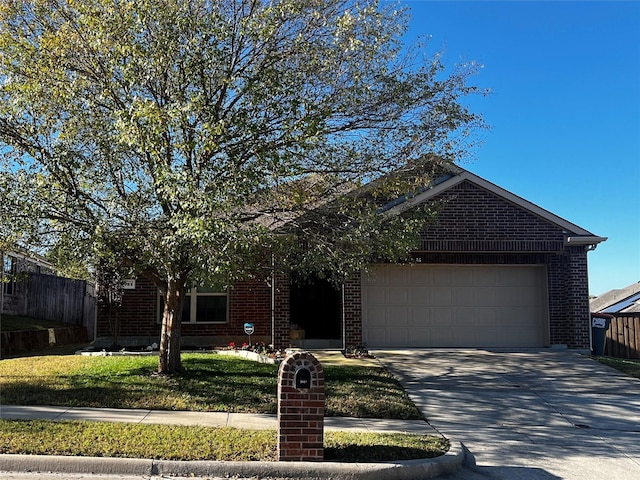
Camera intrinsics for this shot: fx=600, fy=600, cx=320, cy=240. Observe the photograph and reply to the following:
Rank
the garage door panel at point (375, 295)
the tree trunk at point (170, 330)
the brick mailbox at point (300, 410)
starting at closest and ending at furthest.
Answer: the brick mailbox at point (300, 410), the tree trunk at point (170, 330), the garage door panel at point (375, 295)

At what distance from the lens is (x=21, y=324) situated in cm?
1802

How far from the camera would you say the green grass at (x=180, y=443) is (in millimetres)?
6539

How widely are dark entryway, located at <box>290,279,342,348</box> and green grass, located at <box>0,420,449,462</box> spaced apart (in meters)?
9.09

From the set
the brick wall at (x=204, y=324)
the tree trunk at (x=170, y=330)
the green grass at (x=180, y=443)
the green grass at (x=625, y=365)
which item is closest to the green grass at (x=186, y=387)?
the tree trunk at (x=170, y=330)

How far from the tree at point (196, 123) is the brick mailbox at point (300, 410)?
2.34m

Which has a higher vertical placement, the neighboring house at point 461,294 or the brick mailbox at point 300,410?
the neighboring house at point 461,294

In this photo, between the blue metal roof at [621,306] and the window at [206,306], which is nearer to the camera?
the window at [206,306]

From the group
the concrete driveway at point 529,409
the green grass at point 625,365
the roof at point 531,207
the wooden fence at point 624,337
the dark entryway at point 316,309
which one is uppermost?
the roof at point 531,207

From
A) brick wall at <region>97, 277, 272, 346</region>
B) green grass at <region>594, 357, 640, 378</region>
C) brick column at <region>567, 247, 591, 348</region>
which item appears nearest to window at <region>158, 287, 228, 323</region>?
brick wall at <region>97, 277, 272, 346</region>

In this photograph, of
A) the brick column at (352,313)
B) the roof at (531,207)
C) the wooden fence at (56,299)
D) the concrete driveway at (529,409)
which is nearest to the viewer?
the concrete driveway at (529,409)

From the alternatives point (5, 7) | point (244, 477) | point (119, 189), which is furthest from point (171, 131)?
point (244, 477)

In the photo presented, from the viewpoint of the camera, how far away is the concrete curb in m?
6.20

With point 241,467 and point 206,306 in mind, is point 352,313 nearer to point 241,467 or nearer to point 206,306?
point 206,306

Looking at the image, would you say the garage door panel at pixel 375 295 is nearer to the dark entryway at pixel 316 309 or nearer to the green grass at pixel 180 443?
the dark entryway at pixel 316 309
